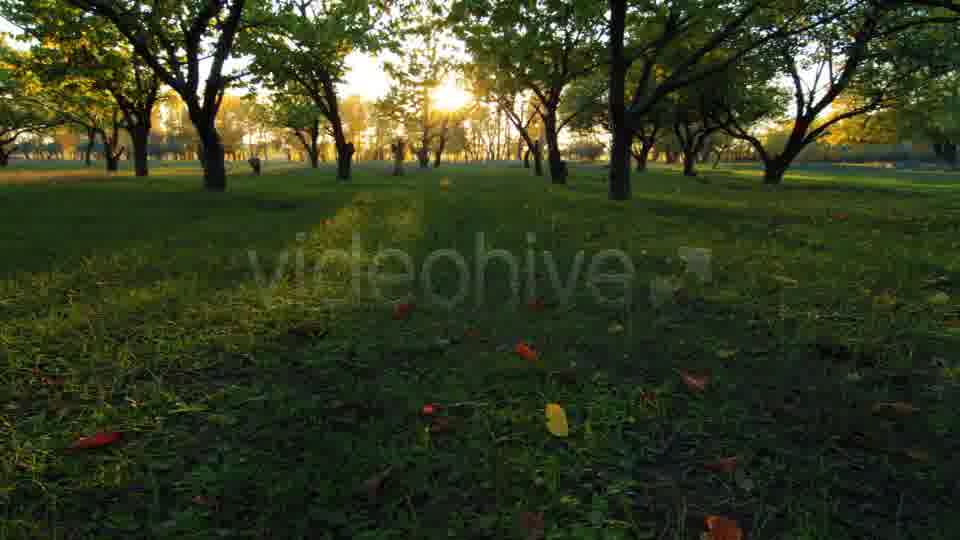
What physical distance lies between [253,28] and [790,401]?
18819 millimetres

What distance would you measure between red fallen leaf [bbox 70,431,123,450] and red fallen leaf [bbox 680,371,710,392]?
302 cm

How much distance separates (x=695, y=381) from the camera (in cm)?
269

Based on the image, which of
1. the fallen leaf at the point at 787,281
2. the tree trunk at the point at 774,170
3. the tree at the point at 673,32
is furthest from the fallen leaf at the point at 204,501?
the tree trunk at the point at 774,170

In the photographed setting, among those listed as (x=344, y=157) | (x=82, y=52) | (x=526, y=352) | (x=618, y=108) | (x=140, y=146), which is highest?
(x=82, y=52)

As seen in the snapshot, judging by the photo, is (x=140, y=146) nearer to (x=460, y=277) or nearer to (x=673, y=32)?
(x=673, y=32)

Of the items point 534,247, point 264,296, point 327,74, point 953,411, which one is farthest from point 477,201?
point 327,74

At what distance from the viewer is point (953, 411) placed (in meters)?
2.36

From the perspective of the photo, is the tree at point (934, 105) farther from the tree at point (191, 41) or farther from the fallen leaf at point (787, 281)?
the tree at point (191, 41)

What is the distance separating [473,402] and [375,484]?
82 centimetres

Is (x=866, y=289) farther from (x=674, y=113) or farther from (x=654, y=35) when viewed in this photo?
(x=674, y=113)

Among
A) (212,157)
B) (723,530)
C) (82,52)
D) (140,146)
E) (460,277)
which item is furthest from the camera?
(140,146)

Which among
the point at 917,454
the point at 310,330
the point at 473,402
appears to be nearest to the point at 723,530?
the point at 917,454

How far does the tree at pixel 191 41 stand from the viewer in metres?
12.0

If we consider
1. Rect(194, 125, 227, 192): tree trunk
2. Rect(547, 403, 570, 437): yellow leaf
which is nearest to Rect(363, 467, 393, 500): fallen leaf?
Rect(547, 403, 570, 437): yellow leaf
